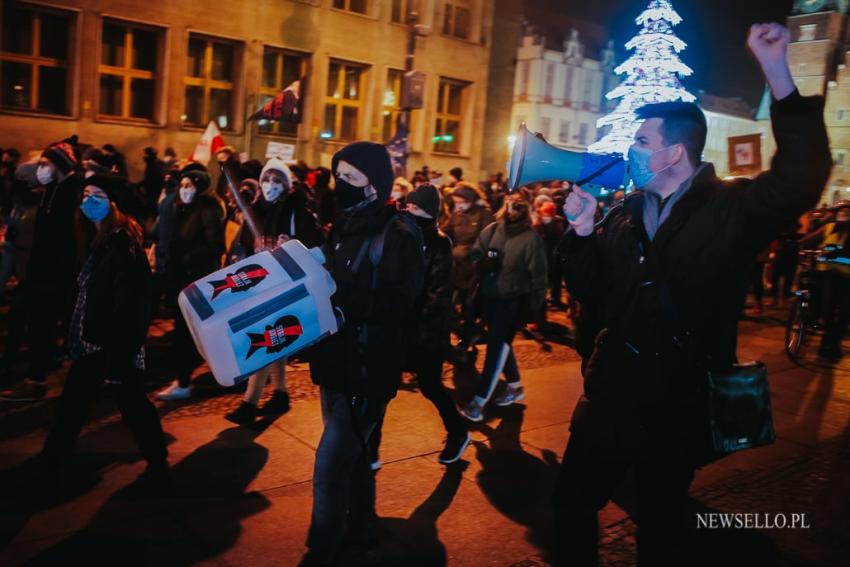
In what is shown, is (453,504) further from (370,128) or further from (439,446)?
(370,128)

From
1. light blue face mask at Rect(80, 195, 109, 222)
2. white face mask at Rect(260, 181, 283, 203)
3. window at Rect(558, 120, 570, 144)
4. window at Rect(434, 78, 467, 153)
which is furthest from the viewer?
window at Rect(558, 120, 570, 144)

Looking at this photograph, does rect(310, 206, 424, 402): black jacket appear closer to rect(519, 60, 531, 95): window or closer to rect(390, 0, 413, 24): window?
rect(390, 0, 413, 24): window

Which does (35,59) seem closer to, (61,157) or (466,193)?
A: (61,157)

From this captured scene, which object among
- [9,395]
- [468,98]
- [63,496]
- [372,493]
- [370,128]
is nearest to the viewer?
[372,493]

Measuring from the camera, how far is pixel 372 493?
393 centimetres

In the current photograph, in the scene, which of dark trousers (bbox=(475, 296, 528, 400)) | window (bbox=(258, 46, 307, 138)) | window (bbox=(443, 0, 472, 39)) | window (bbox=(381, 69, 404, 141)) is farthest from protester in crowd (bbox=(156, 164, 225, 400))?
window (bbox=(443, 0, 472, 39))

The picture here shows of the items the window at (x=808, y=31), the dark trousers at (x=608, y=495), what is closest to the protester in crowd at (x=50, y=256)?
the dark trousers at (x=608, y=495)

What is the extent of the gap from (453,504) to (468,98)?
825 inches

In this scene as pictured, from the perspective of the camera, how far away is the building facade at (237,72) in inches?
650

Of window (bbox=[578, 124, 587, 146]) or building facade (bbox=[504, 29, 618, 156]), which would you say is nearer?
building facade (bbox=[504, 29, 618, 156])

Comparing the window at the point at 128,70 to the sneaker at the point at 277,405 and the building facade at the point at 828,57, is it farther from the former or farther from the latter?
the building facade at the point at 828,57

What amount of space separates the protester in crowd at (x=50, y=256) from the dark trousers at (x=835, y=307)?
30.1ft

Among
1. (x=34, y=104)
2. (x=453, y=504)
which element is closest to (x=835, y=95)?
(x=34, y=104)

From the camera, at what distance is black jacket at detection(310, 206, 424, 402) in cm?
346
